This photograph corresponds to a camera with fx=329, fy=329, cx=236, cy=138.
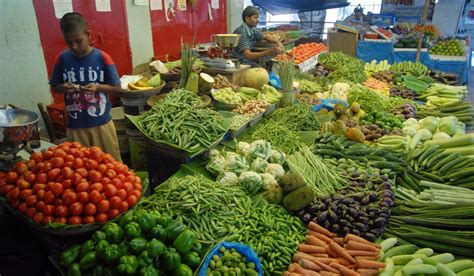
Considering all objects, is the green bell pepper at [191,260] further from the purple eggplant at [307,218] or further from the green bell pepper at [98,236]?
the purple eggplant at [307,218]

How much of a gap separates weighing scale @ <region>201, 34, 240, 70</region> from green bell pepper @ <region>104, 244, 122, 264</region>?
12.4ft

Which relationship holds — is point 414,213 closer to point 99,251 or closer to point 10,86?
point 99,251

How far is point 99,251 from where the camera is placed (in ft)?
6.40

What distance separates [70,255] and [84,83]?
2.12m

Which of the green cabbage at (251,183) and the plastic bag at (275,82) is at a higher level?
the plastic bag at (275,82)

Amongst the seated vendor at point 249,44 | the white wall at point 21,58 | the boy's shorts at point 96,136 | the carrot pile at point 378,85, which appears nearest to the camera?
the boy's shorts at point 96,136

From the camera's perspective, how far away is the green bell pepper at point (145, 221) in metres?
2.10

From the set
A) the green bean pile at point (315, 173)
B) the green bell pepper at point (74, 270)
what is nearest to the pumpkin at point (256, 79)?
the green bean pile at point (315, 173)

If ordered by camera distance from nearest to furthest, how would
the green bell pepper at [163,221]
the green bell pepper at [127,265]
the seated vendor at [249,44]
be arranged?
1. the green bell pepper at [127,265]
2. the green bell pepper at [163,221]
3. the seated vendor at [249,44]

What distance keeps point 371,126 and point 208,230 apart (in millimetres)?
3215

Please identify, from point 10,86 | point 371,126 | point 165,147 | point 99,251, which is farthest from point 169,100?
point 371,126

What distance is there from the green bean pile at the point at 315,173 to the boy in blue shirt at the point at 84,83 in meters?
2.11

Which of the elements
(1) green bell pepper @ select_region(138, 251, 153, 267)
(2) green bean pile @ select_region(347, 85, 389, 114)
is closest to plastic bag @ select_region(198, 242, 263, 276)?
(1) green bell pepper @ select_region(138, 251, 153, 267)

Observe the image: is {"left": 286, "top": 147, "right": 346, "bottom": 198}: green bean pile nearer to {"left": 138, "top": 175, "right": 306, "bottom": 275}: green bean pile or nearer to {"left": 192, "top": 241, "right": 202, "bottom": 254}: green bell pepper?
{"left": 138, "top": 175, "right": 306, "bottom": 275}: green bean pile
